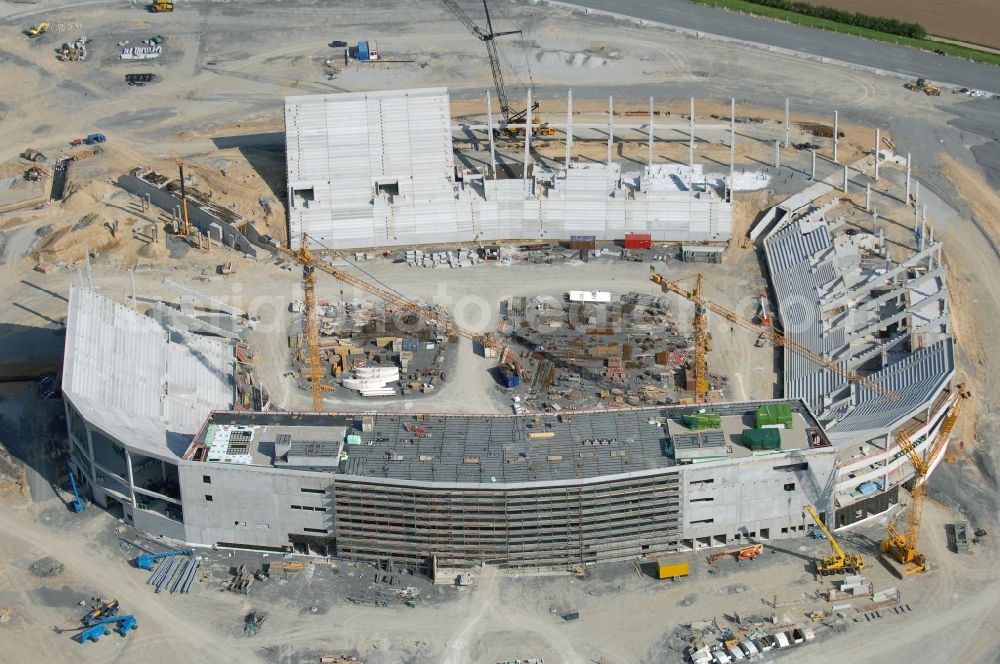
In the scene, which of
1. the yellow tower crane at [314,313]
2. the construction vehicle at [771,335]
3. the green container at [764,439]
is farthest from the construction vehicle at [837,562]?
the yellow tower crane at [314,313]

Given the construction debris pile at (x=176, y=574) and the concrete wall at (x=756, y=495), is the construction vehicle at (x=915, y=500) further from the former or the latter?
the construction debris pile at (x=176, y=574)

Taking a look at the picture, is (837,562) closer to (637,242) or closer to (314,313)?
(637,242)

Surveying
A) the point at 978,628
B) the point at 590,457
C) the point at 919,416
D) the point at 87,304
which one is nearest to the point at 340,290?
the point at 87,304

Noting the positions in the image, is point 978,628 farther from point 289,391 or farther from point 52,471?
point 52,471

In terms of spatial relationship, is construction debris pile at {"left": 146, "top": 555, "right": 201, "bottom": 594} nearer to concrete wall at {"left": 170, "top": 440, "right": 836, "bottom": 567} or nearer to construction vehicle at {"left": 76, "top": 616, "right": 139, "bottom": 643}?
concrete wall at {"left": 170, "top": 440, "right": 836, "bottom": 567}

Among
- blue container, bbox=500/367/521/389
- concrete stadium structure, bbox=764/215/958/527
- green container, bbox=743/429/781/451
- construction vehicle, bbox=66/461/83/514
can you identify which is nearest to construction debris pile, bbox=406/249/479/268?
blue container, bbox=500/367/521/389
